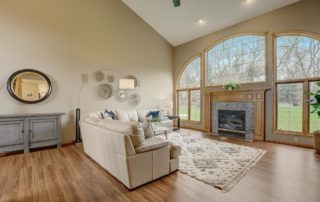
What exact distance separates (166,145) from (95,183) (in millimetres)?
1216

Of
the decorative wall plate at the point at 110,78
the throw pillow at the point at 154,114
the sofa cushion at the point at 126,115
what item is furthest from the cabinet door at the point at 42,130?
the throw pillow at the point at 154,114

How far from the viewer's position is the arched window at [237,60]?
5.16 m

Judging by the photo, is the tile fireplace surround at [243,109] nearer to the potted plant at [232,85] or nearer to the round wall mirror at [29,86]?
the potted plant at [232,85]

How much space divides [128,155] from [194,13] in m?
5.08

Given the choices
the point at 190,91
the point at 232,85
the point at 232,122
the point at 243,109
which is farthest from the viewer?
the point at 190,91

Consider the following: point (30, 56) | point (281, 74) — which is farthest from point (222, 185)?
point (30, 56)

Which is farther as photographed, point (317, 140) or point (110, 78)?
point (110, 78)

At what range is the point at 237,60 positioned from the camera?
5.70 meters

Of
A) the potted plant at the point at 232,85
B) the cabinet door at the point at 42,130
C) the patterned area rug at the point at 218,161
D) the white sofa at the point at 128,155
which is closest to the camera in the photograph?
the white sofa at the point at 128,155

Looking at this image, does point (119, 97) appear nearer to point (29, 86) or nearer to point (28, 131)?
point (29, 86)

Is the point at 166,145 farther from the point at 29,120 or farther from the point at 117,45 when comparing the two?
the point at 117,45

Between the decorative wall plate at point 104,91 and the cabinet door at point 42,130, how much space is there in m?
1.64

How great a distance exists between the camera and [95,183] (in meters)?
2.52

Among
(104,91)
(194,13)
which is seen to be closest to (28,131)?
(104,91)
